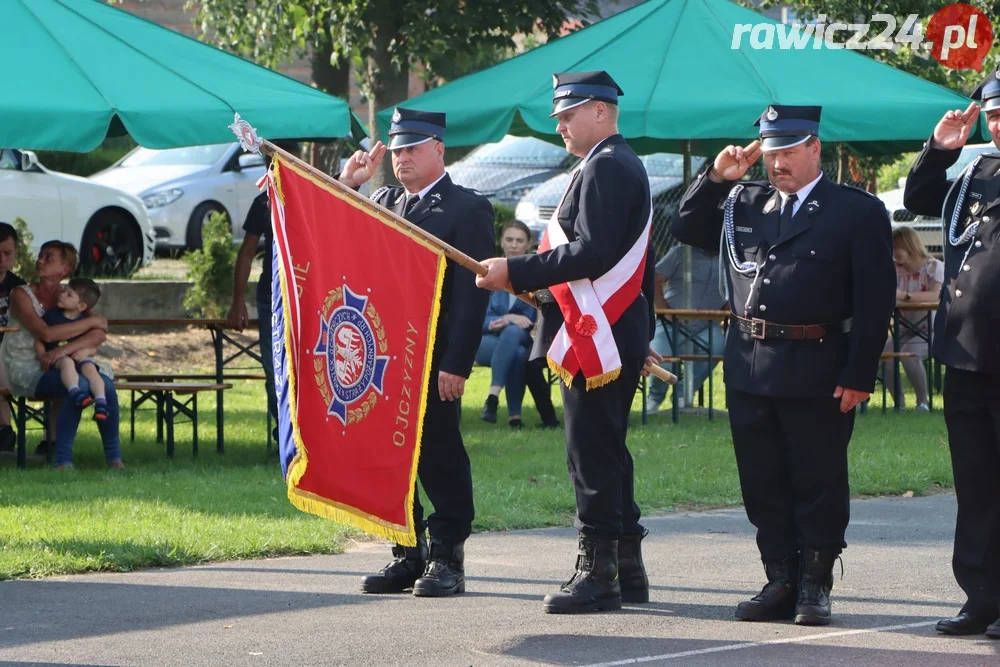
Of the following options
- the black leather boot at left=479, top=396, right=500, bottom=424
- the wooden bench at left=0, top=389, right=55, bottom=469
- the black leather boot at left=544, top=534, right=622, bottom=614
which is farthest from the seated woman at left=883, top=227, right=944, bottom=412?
the black leather boot at left=544, top=534, right=622, bottom=614

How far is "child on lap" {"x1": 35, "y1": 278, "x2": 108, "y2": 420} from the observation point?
9.79m

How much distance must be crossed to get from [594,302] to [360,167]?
1318mm

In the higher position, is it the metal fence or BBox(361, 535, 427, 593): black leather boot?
the metal fence

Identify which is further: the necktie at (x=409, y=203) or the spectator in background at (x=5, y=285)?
the spectator in background at (x=5, y=285)

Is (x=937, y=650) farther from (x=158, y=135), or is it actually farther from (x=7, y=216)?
(x=7, y=216)

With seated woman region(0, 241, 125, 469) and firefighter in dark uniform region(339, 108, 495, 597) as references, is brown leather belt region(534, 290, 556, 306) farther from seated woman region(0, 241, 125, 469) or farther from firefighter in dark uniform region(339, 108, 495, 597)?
seated woman region(0, 241, 125, 469)

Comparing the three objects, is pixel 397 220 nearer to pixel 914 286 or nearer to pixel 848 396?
pixel 848 396

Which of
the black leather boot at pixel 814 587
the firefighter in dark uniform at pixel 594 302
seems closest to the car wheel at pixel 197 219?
the firefighter in dark uniform at pixel 594 302

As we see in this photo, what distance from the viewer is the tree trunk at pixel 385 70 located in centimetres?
1582

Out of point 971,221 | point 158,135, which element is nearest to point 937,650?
point 971,221

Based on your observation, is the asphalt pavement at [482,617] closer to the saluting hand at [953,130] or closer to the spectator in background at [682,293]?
the saluting hand at [953,130]

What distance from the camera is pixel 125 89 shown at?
9070 mm

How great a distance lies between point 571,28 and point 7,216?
6.20 metres

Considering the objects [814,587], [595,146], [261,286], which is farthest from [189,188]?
[814,587]
